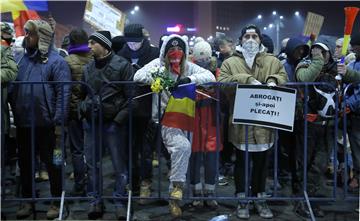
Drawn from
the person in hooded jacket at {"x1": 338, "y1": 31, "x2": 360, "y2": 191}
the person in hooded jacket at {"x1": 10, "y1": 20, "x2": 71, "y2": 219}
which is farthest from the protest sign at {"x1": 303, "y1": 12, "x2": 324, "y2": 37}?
the person in hooded jacket at {"x1": 10, "y1": 20, "x2": 71, "y2": 219}

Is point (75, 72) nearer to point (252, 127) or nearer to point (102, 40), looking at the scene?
point (102, 40)

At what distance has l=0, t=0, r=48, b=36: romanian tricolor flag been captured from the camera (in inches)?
312

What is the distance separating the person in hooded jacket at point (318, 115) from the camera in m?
5.30

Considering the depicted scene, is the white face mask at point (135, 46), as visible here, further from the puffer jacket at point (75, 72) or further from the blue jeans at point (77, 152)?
the blue jeans at point (77, 152)

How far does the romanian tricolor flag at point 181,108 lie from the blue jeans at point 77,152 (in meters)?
1.55

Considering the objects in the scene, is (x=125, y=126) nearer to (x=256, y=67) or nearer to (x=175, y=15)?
(x=256, y=67)

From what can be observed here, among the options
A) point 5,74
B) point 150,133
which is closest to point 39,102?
point 5,74

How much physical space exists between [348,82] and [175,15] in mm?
32255

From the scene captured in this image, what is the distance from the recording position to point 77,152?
6.18 m

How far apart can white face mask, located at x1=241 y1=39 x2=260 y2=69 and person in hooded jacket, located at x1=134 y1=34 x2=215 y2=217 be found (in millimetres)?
470

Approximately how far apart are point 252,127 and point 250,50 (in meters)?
0.85

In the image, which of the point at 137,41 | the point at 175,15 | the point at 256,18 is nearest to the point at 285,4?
the point at 256,18

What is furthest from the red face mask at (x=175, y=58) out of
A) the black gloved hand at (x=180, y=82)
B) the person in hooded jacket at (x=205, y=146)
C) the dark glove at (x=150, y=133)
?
the dark glove at (x=150, y=133)

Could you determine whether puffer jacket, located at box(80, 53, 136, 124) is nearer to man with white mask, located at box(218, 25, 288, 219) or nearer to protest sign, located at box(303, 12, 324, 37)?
man with white mask, located at box(218, 25, 288, 219)
